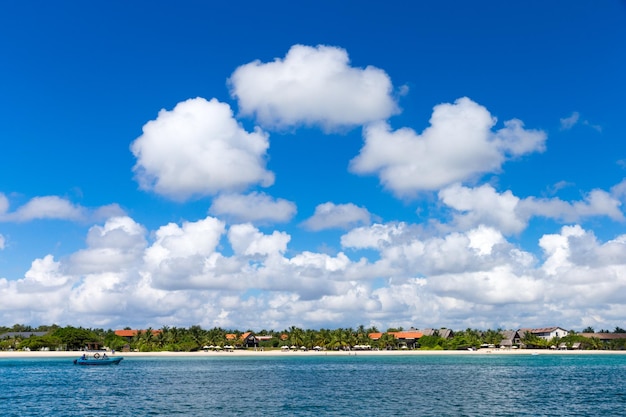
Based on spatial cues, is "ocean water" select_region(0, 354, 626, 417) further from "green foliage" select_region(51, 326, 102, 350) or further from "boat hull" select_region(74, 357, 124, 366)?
"green foliage" select_region(51, 326, 102, 350)

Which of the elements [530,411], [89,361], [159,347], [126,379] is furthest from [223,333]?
[530,411]

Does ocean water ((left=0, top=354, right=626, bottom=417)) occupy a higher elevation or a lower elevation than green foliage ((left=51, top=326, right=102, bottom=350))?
lower

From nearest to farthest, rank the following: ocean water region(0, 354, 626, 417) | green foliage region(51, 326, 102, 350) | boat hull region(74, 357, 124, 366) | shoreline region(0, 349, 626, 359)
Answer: ocean water region(0, 354, 626, 417)
boat hull region(74, 357, 124, 366)
shoreline region(0, 349, 626, 359)
green foliage region(51, 326, 102, 350)

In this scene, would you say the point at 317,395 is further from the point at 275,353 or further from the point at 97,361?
the point at 275,353

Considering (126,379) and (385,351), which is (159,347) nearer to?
(385,351)

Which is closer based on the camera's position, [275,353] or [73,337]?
[73,337]

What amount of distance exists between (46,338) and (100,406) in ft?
442

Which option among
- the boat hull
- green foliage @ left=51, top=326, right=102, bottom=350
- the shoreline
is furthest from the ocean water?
green foliage @ left=51, top=326, right=102, bottom=350

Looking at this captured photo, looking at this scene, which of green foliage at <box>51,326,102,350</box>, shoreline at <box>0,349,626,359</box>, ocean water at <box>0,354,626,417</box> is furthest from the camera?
green foliage at <box>51,326,102,350</box>

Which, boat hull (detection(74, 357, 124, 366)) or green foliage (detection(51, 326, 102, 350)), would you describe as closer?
boat hull (detection(74, 357, 124, 366))

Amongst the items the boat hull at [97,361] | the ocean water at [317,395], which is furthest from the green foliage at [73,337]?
the ocean water at [317,395]

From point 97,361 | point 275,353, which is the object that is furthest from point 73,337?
point 275,353

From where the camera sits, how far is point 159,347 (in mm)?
187500

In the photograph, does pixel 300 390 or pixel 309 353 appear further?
pixel 309 353
